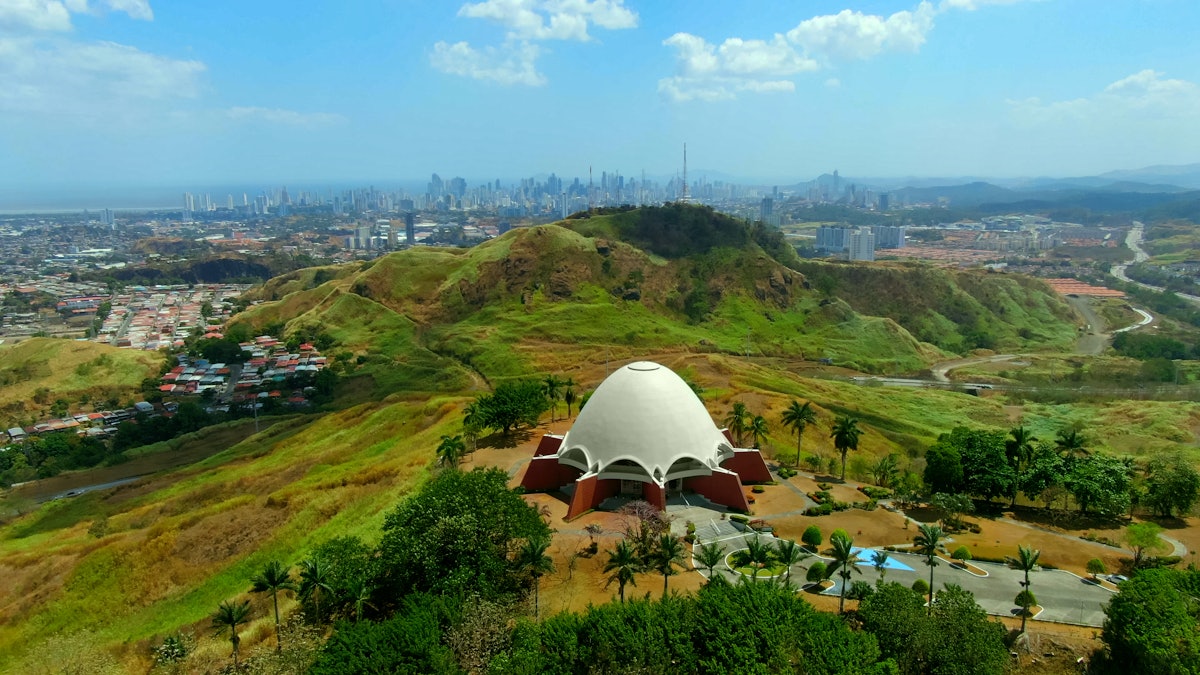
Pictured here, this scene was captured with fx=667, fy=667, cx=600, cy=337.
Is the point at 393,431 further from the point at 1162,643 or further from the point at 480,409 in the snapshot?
the point at 1162,643

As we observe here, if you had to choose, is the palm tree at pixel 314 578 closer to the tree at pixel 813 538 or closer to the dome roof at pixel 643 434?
the dome roof at pixel 643 434

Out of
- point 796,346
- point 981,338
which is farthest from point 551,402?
point 981,338

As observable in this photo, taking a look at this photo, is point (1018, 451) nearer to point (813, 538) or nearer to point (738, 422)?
point (813, 538)

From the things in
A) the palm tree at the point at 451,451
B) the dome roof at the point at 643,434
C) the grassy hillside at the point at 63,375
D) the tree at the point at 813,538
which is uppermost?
the dome roof at the point at 643,434

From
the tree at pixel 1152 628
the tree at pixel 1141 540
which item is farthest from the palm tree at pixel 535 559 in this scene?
the tree at pixel 1141 540

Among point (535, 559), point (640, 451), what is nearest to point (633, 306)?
point (640, 451)

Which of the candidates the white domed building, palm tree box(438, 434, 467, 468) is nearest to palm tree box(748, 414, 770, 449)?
the white domed building
